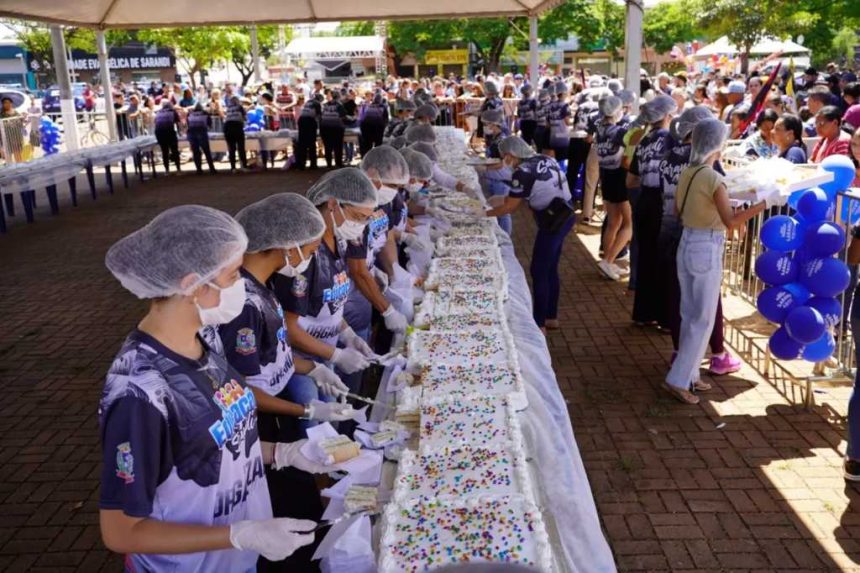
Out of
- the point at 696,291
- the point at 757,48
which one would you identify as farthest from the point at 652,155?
the point at 757,48

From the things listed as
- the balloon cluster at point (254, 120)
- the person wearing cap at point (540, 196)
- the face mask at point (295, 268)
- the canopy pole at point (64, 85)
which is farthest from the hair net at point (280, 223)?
the balloon cluster at point (254, 120)

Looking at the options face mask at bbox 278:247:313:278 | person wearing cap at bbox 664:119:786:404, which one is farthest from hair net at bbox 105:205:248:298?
person wearing cap at bbox 664:119:786:404

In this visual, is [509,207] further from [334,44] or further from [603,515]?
[334,44]

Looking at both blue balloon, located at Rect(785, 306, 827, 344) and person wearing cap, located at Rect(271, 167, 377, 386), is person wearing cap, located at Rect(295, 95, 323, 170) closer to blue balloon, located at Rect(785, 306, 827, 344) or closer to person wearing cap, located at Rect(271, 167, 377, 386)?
person wearing cap, located at Rect(271, 167, 377, 386)

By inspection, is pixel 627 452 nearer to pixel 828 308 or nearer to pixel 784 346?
pixel 784 346

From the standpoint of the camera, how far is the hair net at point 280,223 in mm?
3006

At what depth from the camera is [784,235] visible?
486 centimetres

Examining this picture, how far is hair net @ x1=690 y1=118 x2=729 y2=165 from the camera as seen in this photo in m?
4.67

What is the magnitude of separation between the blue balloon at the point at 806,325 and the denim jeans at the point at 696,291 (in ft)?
1.60

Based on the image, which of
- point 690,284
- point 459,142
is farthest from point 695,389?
point 459,142

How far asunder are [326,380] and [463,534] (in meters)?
1.41

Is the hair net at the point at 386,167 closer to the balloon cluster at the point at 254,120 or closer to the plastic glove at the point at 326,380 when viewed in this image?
the plastic glove at the point at 326,380

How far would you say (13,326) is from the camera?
7324mm

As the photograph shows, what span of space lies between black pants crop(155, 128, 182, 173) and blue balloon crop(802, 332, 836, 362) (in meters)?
14.4
